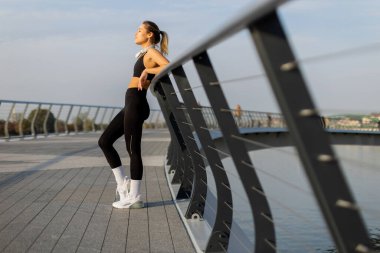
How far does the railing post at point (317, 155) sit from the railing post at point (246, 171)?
0.98 m

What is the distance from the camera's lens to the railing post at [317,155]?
1.89 m

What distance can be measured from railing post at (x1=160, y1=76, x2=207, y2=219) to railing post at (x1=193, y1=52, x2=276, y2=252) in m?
1.98

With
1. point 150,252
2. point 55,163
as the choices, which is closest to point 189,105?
point 150,252

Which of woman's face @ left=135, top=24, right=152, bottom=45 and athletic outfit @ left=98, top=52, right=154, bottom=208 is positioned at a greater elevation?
woman's face @ left=135, top=24, right=152, bottom=45

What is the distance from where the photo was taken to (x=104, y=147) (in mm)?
6266

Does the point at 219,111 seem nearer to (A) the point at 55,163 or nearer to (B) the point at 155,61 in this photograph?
(B) the point at 155,61

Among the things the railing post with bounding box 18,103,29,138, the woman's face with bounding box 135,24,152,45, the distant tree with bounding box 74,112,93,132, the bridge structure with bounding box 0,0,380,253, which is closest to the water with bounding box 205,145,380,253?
A: the bridge structure with bounding box 0,0,380,253

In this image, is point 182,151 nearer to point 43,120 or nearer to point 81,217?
point 81,217

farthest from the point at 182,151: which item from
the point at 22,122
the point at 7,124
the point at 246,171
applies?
the point at 22,122

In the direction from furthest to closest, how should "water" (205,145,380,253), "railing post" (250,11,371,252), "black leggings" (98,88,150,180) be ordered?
"black leggings" (98,88,150,180)
"water" (205,145,380,253)
"railing post" (250,11,371,252)

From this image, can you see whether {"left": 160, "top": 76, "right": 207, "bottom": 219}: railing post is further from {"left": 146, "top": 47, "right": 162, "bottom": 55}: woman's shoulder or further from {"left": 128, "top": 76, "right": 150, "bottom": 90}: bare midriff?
{"left": 128, "top": 76, "right": 150, "bottom": 90}: bare midriff

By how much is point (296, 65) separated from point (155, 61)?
13.0ft

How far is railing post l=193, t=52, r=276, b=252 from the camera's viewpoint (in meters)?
2.99

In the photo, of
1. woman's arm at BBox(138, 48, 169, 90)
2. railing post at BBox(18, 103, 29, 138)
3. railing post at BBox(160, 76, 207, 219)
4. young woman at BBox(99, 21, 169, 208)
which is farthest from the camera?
railing post at BBox(18, 103, 29, 138)
